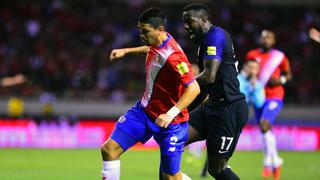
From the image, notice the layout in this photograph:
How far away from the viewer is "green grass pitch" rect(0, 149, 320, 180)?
525 inches

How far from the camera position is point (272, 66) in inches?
550

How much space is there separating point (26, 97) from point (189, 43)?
6874mm

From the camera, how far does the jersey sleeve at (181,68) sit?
25.4ft

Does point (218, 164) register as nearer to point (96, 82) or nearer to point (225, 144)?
point (225, 144)

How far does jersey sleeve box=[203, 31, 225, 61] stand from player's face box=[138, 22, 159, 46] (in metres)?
0.81

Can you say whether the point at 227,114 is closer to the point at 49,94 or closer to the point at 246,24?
the point at 49,94

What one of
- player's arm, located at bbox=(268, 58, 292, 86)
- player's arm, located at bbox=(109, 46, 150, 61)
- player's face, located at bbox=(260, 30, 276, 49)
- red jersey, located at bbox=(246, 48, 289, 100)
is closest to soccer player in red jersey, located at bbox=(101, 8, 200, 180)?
player's arm, located at bbox=(109, 46, 150, 61)

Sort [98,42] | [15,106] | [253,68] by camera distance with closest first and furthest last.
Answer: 1. [253,68]
2. [15,106]
3. [98,42]

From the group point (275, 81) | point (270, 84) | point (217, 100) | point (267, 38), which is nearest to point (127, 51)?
point (217, 100)

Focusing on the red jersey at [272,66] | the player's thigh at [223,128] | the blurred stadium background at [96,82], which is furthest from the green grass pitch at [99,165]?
the player's thigh at [223,128]

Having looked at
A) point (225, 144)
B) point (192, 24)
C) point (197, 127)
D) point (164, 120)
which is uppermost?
point (192, 24)

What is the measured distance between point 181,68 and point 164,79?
310mm

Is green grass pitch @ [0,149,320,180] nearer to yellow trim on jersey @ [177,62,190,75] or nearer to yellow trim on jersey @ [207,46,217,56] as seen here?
yellow trim on jersey @ [207,46,217,56]

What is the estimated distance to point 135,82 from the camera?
25984 mm
